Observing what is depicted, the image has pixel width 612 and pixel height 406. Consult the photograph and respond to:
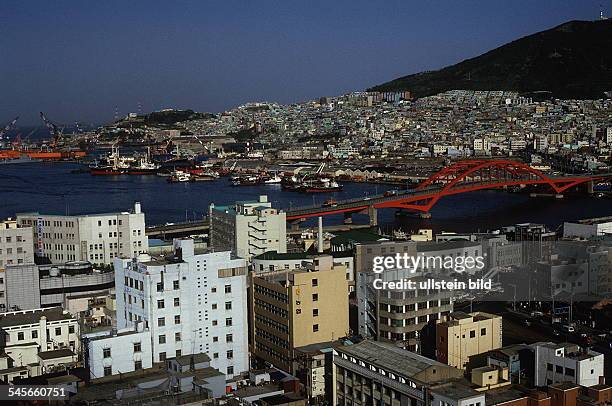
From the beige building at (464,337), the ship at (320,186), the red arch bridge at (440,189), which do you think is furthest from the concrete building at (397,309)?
the ship at (320,186)

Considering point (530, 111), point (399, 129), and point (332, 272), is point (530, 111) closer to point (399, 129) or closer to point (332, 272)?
point (399, 129)

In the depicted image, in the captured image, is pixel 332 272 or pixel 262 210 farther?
pixel 262 210

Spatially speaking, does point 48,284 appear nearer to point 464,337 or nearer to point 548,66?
point 464,337

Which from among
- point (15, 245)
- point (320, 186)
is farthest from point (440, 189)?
point (15, 245)

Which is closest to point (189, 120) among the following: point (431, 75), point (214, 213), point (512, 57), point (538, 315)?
point (431, 75)

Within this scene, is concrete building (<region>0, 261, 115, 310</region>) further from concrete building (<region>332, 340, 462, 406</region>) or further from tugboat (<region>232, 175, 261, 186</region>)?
tugboat (<region>232, 175, 261, 186</region>)

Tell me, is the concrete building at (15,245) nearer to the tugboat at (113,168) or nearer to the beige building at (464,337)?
the beige building at (464,337)
